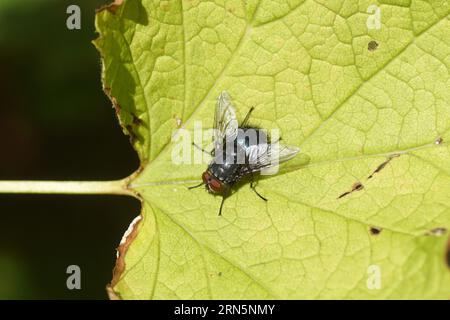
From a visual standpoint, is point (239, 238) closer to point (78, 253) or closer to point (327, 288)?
point (327, 288)

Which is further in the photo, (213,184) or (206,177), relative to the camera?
(206,177)

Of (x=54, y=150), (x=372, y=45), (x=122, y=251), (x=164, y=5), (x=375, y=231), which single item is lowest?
(x=122, y=251)

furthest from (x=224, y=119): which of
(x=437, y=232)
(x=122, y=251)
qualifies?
(x=437, y=232)

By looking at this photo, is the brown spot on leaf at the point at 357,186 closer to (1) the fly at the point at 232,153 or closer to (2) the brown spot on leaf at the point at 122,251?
(1) the fly at the point at 232,153

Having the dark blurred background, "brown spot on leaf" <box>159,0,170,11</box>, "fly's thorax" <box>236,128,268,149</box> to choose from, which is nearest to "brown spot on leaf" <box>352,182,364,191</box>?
"fly's thorax" <box>236,128,268,149</box>

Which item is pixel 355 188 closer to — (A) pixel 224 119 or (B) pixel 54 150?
(A) pixel 224 119

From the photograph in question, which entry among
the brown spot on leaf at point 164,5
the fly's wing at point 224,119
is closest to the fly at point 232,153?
the fly's wing at point 224,119

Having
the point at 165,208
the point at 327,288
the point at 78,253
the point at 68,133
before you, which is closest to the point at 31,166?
the point at 68,133
